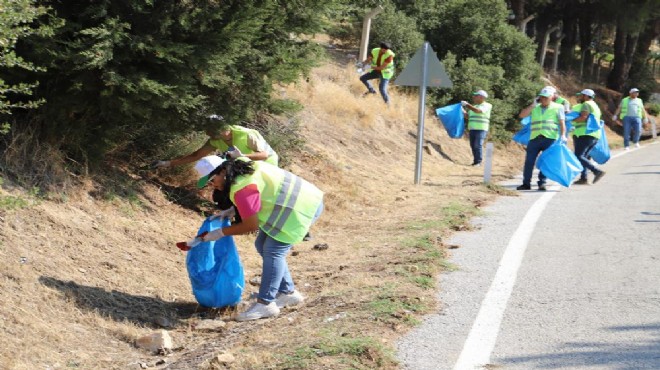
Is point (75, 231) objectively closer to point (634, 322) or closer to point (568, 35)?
point (634, 322)

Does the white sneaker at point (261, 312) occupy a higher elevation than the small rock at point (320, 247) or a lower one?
higher

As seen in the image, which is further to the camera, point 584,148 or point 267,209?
point 584,148

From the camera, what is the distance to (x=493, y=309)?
673 cm

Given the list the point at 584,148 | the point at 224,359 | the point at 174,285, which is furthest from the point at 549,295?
the point at 584,148

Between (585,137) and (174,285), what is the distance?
407 inches

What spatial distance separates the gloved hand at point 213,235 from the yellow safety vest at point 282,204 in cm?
31

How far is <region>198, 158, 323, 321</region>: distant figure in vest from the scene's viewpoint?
21.3ft

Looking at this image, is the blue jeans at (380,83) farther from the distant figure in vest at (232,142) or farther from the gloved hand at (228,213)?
the gloved hand at (228,213)

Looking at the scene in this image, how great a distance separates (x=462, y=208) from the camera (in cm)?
1197

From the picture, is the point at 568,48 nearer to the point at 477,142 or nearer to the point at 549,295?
the point at 477,142

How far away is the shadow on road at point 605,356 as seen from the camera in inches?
211

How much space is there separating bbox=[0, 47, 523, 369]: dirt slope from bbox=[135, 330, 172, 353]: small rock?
6 cm

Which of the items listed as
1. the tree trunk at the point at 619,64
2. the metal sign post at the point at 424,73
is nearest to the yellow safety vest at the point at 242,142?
the metal sign post at the point at 424,73

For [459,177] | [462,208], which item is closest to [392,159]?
[459,177]
